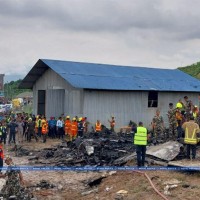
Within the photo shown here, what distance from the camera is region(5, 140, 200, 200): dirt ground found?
1136cm

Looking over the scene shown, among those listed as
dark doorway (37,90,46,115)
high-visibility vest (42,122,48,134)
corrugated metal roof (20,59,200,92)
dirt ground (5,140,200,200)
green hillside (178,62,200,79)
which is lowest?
dirt ground (5,140,200,200)

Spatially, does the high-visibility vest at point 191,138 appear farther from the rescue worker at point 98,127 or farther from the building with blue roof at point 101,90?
the building with blue roof at point 101,90

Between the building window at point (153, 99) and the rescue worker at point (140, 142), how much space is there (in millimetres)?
15915

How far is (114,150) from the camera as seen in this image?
18266 mm

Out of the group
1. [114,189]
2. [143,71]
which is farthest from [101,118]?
[114,189]

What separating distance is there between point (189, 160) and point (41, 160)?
726 centimetres

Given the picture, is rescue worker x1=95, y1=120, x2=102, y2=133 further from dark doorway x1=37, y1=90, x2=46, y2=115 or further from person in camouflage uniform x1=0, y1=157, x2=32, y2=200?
person in camouflage uniform x1=0, y1=157, x2=32, y2=200

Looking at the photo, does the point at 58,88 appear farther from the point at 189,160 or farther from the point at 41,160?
the point at 189,160

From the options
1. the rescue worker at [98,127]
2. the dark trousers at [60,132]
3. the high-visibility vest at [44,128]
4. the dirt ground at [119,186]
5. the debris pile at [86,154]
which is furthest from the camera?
the dark trousers at [60,132]

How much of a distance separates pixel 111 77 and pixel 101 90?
2360mm

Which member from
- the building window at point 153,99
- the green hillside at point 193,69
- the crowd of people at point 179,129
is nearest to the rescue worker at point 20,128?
the crowd of people at point 179,129

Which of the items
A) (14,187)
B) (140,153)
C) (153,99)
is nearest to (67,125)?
(153,99)

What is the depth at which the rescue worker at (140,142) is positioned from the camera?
14.3 meters

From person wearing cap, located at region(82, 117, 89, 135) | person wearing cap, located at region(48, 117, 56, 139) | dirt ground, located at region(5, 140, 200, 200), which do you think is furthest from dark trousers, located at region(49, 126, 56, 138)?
dirt ground, located at region(5, 140, 200, 200)
